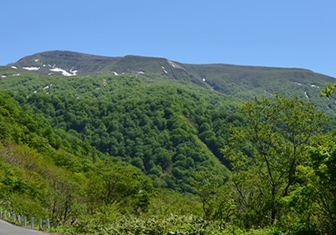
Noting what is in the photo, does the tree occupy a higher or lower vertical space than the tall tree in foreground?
lower

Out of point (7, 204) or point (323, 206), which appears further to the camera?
point (7, 204)

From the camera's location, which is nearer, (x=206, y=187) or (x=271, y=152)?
(x=271, y=152)

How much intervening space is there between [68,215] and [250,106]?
69.6ft

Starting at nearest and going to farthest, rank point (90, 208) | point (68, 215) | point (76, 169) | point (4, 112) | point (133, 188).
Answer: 1. point (68, 215)
2. point (90, 208)
3. point (133, 188)
4. point (76, 169)
5. point (4, 112)

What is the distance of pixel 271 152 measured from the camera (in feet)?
82.6

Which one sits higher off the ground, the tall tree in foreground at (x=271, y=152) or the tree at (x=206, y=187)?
the tall tree in foreground at (x=271, y=152)

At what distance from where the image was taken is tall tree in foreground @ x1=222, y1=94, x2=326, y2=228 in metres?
23.3

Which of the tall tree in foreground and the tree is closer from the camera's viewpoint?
the tall tree in foreground

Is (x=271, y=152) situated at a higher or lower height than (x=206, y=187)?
higher

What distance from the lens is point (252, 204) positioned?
2467 cm

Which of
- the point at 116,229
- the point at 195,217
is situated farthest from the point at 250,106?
the point at 116,229

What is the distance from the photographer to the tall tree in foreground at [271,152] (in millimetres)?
23344

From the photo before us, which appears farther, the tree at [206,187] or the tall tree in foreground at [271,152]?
the tree at [206,187]

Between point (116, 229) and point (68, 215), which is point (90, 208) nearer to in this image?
point (68, 215)
